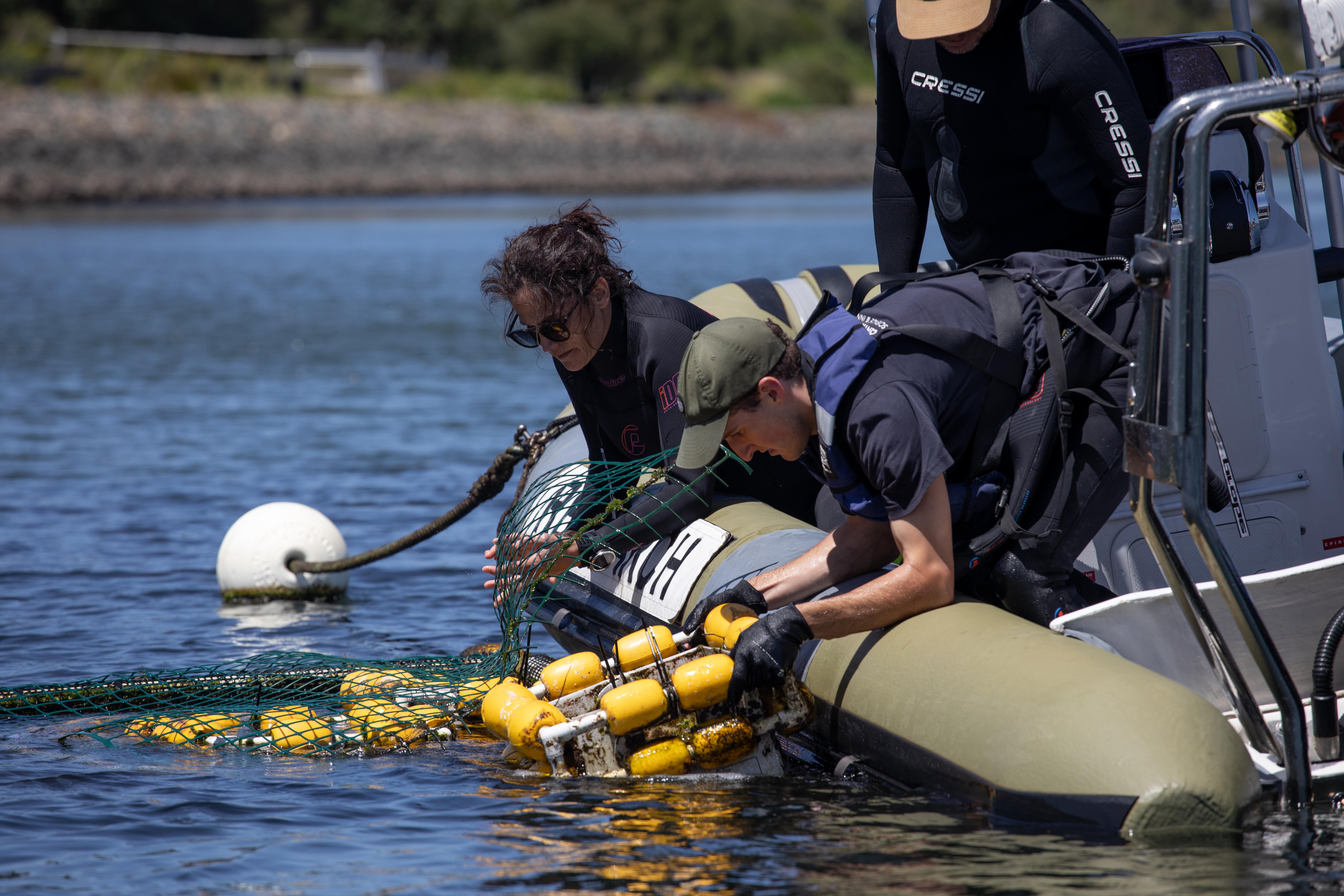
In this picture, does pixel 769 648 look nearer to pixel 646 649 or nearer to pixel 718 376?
pixel 646 649

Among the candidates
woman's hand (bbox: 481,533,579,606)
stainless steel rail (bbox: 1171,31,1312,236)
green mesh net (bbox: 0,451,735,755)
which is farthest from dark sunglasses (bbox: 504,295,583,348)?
stainless steel rail (bbox: 1171,31,1312,236)

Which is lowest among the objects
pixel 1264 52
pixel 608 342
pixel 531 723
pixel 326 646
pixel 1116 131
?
pixel 326 646

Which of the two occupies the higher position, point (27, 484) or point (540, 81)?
point (540, 81)

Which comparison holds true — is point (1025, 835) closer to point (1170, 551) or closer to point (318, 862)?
point (1170, 551)

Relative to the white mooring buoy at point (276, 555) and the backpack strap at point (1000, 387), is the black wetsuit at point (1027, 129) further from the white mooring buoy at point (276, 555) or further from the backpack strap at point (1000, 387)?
the white mooring buoy at point (276, 555)

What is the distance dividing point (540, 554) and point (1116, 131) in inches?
82.8

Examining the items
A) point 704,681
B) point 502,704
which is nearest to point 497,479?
point 502,704

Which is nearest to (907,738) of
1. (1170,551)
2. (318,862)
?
(1170,551)

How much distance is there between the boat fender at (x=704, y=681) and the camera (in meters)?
3.43

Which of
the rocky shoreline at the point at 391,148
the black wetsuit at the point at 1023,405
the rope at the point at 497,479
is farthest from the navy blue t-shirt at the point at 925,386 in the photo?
the rocky shoreline at the point at 391,148

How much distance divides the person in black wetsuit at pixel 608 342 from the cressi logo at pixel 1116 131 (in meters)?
1.27

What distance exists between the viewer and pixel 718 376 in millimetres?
3146

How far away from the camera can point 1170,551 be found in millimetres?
2969

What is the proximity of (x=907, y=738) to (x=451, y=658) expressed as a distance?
7.11ft
